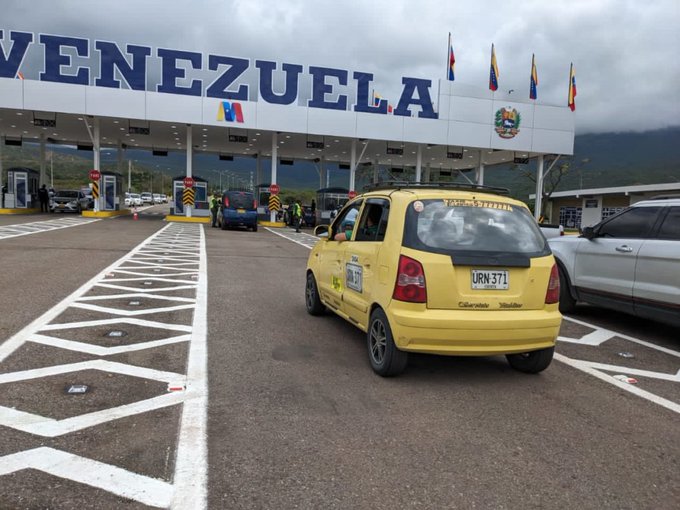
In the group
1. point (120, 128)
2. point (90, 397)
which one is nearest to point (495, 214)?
point (90, 397)

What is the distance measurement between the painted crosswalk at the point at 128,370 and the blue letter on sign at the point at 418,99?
76.3ft

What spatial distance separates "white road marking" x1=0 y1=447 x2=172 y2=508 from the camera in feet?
8.92

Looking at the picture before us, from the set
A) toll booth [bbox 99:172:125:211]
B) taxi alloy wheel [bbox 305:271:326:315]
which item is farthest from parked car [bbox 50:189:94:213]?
taxi alloy wheel [bbox 305:271:326:315]

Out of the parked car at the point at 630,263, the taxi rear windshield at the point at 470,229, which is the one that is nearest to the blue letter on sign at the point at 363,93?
the parked car at the point at 630,263

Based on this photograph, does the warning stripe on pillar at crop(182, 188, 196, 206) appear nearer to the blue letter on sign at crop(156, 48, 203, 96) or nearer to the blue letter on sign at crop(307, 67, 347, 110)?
the blue letter on sign at crop(156, 48, 203, 96)

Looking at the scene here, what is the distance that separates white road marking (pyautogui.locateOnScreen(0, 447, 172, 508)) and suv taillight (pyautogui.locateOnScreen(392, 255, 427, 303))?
7.74ft

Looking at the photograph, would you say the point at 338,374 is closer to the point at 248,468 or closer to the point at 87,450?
the point at 248,468

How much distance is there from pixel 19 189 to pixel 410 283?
35161mm

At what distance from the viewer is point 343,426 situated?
12.0ft

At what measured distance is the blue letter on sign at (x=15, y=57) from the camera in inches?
1028

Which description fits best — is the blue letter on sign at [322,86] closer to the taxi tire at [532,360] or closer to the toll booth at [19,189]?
the toll booth at [19,189]

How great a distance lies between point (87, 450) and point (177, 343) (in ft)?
7.62

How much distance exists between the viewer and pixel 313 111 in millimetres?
29422

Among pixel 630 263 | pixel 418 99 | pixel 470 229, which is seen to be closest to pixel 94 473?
pixel 470 229
